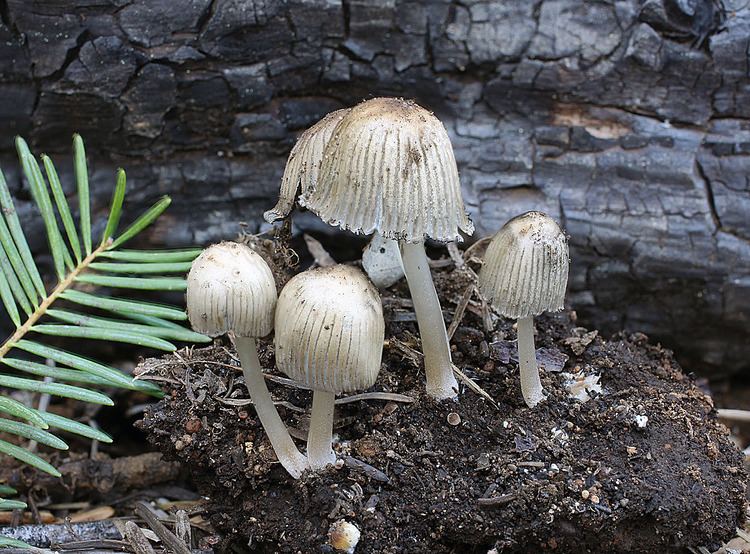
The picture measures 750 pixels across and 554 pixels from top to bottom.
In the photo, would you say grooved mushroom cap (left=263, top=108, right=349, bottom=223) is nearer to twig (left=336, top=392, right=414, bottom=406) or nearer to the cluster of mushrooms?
the cluster of mushrooms

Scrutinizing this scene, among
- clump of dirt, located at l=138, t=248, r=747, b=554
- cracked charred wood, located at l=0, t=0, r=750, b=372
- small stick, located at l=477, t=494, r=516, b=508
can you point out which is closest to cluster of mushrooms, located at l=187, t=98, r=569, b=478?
clump of dirt, located at l=138, t=248, r=747, b=554

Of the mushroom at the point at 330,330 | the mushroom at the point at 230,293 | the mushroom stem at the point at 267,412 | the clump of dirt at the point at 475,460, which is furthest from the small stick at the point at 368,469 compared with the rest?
the mushroom at the point at 230,293

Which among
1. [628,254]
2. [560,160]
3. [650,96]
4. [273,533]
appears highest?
[650,96]

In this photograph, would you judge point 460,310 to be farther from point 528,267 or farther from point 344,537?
point 344,537

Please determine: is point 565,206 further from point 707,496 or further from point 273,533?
point 273,533

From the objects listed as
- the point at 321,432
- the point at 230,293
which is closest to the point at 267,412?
the point at 321,432

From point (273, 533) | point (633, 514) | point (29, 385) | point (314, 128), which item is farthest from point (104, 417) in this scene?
point (633, 514)
